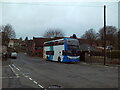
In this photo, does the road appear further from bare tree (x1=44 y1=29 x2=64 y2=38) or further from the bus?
bare tree (x1=44 y1=29 x2=64 y2=38)

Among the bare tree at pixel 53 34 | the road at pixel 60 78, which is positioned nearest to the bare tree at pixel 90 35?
the bare tree at pixel 53 34

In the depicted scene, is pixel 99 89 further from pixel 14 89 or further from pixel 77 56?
pixel 77 56

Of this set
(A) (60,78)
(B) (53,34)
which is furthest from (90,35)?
(A) (60,78)

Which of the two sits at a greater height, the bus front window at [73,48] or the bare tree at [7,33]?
the bare tree at [7,33]

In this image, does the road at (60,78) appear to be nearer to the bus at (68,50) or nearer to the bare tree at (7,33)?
the bus at (68,50)

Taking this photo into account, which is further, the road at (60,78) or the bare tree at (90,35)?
the bare tree at (90,35)

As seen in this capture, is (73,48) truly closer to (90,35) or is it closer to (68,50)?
(68,50)

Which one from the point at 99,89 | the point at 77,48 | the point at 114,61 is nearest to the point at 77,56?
the point at 77,48

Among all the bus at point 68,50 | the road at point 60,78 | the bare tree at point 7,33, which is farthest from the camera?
the bare tree at point 7,33

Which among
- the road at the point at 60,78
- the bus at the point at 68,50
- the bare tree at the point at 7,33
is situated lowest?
the road at the point at 60,78

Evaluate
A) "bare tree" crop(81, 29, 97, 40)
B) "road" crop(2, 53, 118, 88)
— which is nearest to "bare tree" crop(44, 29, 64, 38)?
"bare tree" crop(81, 29, 97, 40)

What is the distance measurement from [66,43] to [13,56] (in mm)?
28552

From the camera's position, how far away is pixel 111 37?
246 ft

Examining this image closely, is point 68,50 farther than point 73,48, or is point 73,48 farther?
point 73,48
